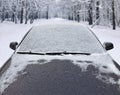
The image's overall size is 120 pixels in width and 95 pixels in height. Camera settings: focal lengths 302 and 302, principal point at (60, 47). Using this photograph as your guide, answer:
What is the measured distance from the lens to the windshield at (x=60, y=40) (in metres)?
4.39

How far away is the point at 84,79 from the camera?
10.7 feet

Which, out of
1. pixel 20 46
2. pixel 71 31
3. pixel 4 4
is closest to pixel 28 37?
pixel 20 46

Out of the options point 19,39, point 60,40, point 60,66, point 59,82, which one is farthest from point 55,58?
point 19,39

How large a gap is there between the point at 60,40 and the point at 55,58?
0.73 m

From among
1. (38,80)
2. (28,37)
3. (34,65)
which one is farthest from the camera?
(28,37)

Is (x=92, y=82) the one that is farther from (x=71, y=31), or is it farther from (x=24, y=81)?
(x=71, y=31)

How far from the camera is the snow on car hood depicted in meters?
3.36

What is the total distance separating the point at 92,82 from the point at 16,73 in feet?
2.99

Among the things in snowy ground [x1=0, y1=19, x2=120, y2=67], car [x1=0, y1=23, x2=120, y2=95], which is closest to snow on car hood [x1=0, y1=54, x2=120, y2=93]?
car [x1=0, y1=23, x2=120, y2=95]

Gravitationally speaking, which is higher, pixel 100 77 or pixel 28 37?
pixel 28 37

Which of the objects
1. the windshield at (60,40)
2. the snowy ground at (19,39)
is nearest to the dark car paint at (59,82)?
the windshield at (60,40)

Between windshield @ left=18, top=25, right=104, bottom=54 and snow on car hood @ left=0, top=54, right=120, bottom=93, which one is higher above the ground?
windshield @ left=18, top=25, right=104, bottom=54

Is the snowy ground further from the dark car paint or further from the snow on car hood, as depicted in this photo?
the dark car paint

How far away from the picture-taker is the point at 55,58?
3.98 meters
